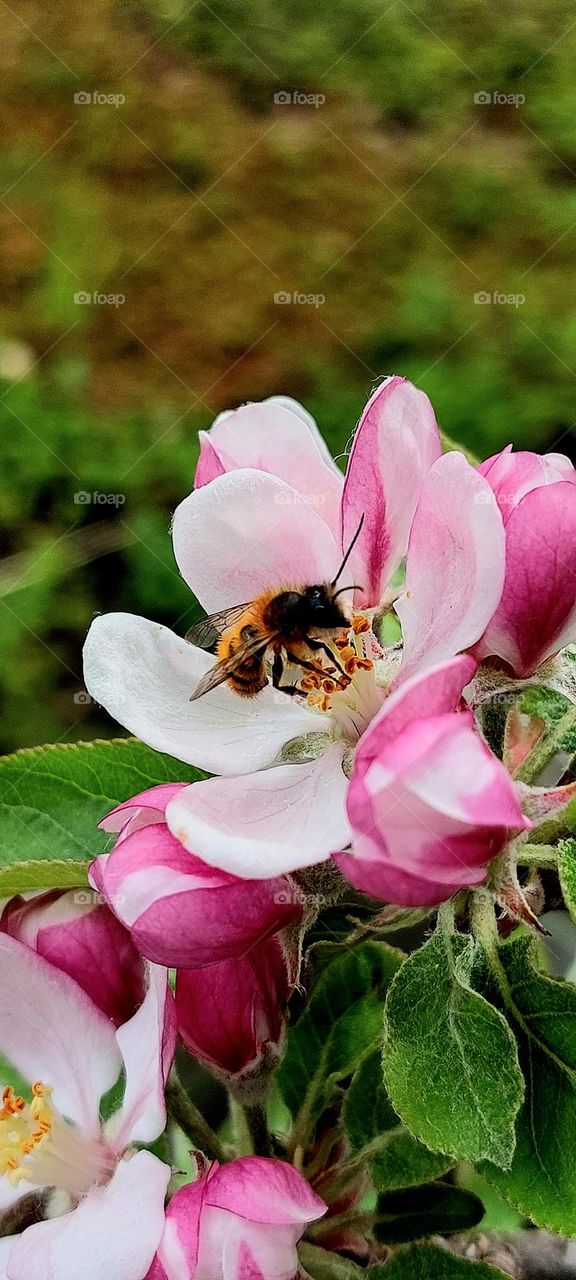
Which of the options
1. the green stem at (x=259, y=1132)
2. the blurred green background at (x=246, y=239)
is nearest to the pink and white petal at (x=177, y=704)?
the green stem at (x=259, y=1132)

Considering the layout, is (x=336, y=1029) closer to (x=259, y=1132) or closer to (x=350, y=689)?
(x=259, y=1132)

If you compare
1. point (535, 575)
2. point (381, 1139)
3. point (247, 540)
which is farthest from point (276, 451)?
point (381, 1139)

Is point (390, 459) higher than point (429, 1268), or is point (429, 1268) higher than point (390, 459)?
point (390, 459)

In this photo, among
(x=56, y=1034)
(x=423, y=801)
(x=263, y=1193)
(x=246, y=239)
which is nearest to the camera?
(x=423, y=801)

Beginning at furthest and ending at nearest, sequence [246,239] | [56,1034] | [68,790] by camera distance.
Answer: [246,239] < [68,790] < [56,1034]

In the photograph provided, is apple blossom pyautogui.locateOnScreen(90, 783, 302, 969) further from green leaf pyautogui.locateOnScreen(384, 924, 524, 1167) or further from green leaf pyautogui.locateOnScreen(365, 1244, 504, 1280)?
green leaf pyautogui.locateOnScreen(365, 1244, 504, 1280)

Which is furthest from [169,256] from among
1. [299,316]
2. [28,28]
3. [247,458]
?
[247,458]

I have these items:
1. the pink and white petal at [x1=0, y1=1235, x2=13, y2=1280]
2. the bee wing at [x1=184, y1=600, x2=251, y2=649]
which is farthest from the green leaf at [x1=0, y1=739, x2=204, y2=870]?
the pink and white petal at [x1=0, y1=1235, x2=13, y2=1280]

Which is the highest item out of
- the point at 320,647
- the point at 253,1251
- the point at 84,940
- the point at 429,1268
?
the point at 320,647
